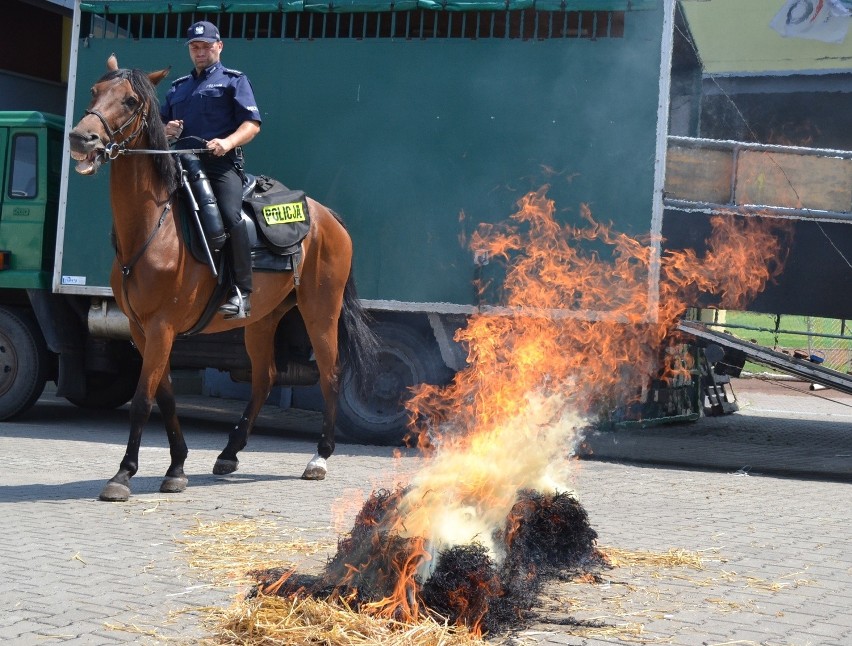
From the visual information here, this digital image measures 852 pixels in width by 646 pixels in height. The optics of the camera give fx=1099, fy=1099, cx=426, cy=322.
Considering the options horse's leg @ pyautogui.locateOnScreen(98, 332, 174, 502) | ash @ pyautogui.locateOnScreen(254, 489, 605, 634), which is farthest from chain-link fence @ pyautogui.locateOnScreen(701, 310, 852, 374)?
ash @ pyautogui.locateOnScreen(254, 489, 605, 634)

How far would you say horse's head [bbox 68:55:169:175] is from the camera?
6969 millimetres

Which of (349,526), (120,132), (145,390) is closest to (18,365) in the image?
(145,390)

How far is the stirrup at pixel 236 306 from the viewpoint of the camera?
27.1 feet

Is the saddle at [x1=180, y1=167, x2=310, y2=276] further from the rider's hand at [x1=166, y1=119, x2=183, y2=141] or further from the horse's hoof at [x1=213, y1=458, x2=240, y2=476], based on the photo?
the horse's hoof at [x1=213, y1=458, x2=240, y2=476]

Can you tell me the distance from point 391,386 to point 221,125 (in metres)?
4.09

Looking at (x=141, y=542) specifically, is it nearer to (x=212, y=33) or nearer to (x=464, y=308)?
(x=212, y=33)

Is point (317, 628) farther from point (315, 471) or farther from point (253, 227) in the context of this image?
point (253, 227)

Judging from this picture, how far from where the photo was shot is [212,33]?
8.28 meters

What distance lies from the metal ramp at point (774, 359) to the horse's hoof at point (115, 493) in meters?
5.92

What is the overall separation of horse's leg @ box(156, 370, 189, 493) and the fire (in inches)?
71.2

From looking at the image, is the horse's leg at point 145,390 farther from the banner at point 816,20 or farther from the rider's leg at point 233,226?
the banner at point 816,20

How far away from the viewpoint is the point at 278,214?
29.0ft

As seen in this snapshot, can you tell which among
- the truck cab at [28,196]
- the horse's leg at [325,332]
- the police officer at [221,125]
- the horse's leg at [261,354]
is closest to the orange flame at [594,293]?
the horse's leg at [325,332]

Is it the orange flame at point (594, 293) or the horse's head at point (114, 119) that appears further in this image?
the orange flame at point (594, 293)
